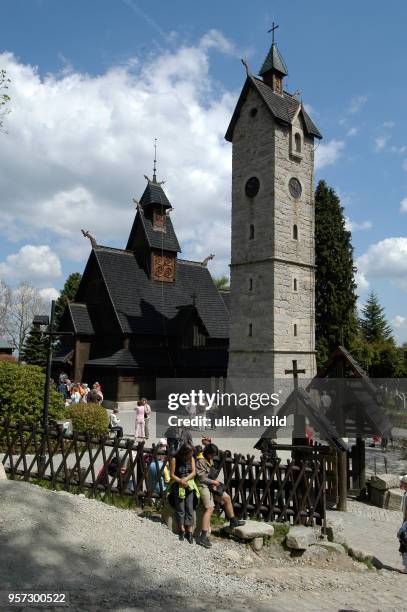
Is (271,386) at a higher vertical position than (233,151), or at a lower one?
lower

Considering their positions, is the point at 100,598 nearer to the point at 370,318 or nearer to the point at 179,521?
the point at 179,521

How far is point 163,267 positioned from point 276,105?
13.8m

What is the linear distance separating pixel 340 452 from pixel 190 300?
24577 mm

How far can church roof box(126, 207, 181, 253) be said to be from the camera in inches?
1374

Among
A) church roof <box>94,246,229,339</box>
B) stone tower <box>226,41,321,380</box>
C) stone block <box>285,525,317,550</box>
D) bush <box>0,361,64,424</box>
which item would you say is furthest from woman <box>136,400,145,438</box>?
church roof <box>94,246,229,339</box>

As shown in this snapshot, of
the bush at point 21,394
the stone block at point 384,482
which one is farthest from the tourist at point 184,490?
the bush at point 21,394

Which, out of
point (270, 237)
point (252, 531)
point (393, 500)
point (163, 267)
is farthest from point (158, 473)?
point (163, 267)

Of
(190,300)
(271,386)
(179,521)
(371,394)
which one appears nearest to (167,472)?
(179,521)

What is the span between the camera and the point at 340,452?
40.3 ft

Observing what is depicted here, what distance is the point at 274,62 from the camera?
2923 centimetres

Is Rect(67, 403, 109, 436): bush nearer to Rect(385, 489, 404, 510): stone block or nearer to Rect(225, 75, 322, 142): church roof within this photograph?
Rect(385, 489, 404, 510): stone block

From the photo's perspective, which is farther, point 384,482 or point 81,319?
point 81,319

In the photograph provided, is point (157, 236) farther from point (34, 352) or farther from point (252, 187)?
point (34, 352)

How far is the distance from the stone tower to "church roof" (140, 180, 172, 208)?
351 inches
